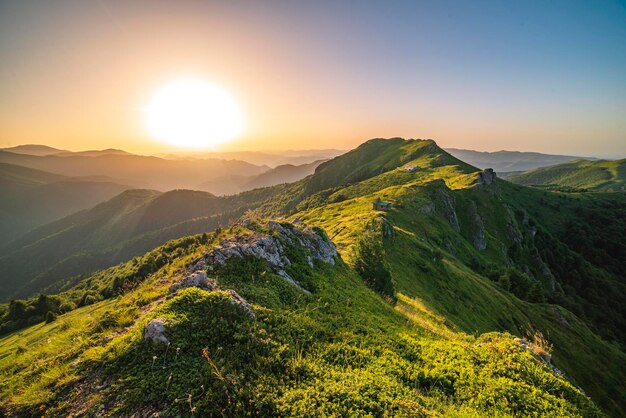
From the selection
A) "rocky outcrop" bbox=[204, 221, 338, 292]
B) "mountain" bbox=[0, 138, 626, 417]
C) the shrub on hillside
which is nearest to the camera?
"mountain" bbox=[0, 138, 626, 417]

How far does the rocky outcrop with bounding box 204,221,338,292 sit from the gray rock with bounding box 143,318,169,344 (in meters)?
4.64

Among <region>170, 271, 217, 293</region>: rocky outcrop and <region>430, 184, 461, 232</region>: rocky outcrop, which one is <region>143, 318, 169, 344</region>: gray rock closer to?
<region>170, 271, 217, 293</region>: rocky outcrop

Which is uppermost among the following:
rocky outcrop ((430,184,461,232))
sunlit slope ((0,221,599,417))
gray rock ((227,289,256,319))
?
gray rock ((227,289,256,319))

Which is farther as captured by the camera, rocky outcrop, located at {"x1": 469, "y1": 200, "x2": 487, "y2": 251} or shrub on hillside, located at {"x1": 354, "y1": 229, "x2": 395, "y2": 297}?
rocky outcrop, located at {"x1": 469, "y1": 200, "x2": 487, "y2": 251}

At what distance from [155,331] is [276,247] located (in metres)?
9.55

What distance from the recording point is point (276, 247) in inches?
721

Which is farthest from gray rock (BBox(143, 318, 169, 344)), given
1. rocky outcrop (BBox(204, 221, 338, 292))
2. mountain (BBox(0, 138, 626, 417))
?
rocky outcrop (BBox(204, 221, 338, 292))

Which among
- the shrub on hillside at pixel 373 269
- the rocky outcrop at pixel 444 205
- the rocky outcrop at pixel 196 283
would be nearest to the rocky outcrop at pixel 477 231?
the rocky outcrop at pixel 444 205

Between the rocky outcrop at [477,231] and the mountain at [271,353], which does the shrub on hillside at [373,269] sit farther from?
the rocky outcrop at [477,231]

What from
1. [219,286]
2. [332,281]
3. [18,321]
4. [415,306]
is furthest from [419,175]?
[18,321]

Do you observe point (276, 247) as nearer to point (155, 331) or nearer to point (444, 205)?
point (155, 331)

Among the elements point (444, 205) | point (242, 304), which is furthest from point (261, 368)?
point (444, 205)

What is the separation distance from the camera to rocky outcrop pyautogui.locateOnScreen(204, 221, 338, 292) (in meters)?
15.3

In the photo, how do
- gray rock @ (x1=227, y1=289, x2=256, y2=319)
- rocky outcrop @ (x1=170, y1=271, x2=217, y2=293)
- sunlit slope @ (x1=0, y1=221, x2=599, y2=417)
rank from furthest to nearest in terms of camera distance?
rocky outcrop @ (x1=170, y1=271, x2=217, y2=293), gray rock @ (x1=227, y1=289, x2=256, y2=319), sunlit slope @ (x1=0, y1=221, x2=599, y2=417)
